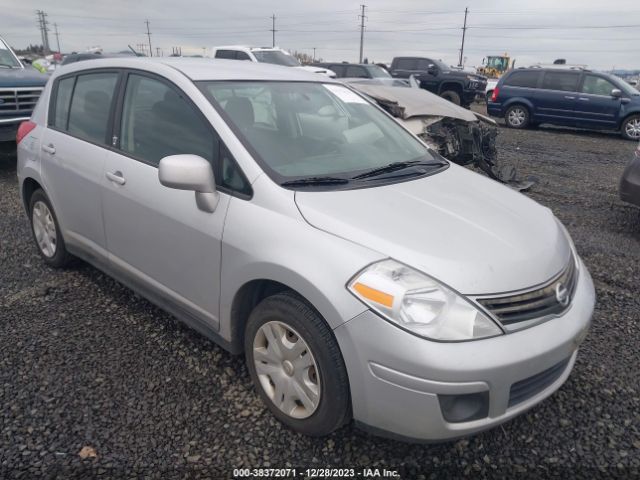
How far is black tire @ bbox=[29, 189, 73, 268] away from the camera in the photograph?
3760 millimetres

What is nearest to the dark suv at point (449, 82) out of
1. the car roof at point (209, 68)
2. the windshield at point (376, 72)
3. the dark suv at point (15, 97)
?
the windshield at point (376, 72)

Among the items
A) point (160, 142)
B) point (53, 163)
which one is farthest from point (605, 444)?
point (53, 163)

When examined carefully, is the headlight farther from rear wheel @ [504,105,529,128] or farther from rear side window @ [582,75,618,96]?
rear wheel @ [504,105,529,128]

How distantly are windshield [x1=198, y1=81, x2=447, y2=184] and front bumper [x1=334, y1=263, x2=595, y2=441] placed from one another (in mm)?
906

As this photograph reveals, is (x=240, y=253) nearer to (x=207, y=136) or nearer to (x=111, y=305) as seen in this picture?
(x=207, y=136)

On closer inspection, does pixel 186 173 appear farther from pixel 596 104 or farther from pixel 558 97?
pixel 558 97

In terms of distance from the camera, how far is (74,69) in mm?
3668

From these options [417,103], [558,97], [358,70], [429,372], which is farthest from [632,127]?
[429,372]

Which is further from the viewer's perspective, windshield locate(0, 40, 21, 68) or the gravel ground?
windshield locate(0, 40, 21, 68)

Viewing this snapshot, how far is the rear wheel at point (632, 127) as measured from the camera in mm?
12156

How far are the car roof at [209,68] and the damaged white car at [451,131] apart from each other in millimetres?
3380

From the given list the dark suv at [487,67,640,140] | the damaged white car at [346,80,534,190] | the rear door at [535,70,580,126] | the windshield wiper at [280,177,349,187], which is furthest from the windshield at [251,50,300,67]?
the windshield wiper at [280,177,349,187]

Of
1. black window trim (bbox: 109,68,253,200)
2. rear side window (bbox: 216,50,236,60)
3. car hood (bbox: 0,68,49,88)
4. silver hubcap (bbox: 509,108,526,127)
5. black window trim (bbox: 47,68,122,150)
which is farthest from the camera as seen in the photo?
rear side window (bbox: 216,50,236,60)

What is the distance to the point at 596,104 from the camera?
12.5 metres
